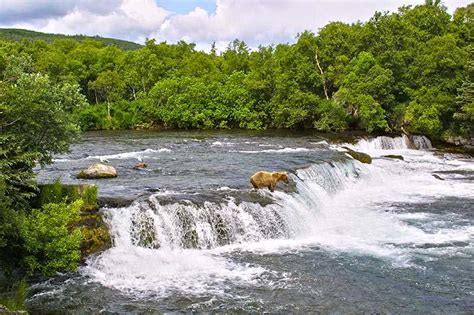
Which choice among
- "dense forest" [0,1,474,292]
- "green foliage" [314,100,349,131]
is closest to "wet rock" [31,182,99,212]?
"dense forest" [0,1,474,292]

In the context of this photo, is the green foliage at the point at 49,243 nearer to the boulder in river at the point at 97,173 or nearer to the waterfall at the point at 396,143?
the boulder in river at the point at 97,173

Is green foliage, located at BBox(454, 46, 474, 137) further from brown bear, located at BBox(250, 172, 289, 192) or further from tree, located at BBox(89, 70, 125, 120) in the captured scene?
tree, located at BBox(89, 70, 125, 120)

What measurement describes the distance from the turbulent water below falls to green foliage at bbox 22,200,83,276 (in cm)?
67

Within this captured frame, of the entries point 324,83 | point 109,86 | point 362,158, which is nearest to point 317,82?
point 324,83

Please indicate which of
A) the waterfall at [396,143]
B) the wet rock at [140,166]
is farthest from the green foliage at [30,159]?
the waterfall at [396,143]

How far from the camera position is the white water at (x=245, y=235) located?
14.8 metres

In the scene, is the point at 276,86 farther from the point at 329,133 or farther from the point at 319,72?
the point at 329,133

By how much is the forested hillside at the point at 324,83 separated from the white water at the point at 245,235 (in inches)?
739

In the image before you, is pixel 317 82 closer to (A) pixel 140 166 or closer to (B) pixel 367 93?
(B) pixel 367 93

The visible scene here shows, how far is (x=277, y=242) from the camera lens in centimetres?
1845

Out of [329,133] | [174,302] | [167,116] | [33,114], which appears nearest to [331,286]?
[174,302]

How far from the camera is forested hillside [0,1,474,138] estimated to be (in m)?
42.5

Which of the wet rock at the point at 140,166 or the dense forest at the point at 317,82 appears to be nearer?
the wet rock at the point at 140,166

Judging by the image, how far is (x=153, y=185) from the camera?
22266 millimetres
